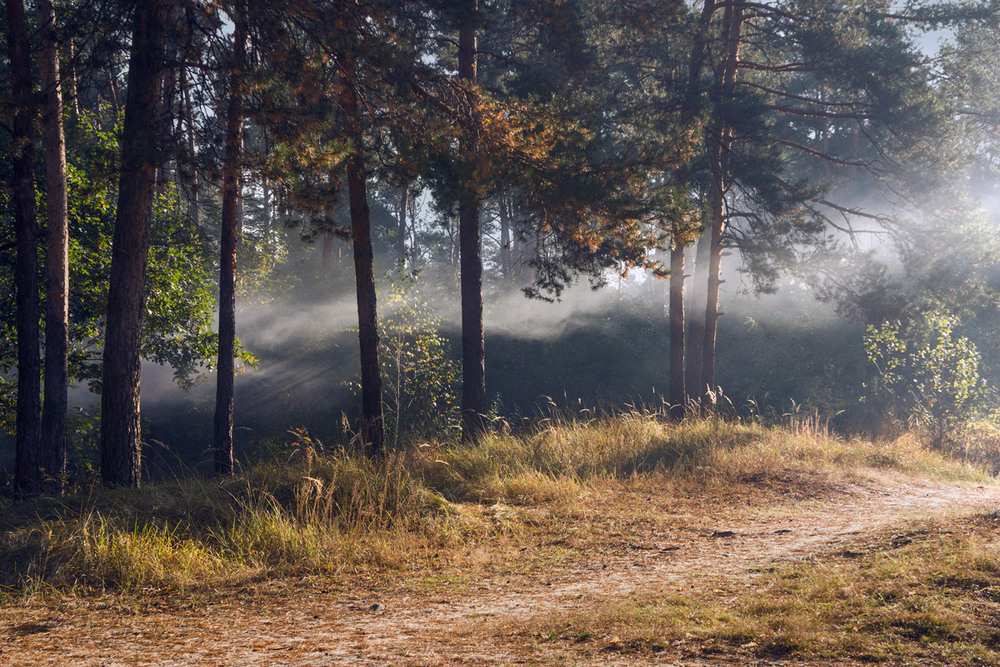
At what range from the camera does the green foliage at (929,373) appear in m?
17.6

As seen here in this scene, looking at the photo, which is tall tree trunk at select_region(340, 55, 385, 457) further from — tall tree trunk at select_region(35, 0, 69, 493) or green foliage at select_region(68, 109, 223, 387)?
green foliage at select_region(68, 109, 223, 387)

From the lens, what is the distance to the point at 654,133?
578 inches

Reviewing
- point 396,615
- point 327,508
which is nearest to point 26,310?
point 327,508

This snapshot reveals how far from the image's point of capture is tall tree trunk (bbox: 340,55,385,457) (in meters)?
9.02

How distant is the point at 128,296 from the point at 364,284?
296 centimetres

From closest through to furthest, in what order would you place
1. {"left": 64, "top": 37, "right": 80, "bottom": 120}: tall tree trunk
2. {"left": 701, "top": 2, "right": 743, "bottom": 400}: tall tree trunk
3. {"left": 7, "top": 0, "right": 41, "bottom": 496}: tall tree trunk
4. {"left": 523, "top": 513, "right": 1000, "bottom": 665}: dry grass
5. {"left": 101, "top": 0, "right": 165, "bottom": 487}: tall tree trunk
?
{"left": 523, "top": 513, "right": 1000, "bottom": 665}: dry grass, {"left": 64, "top": 37, "right": 80, "bottom": 120}: tall tree trunk, {"left": 101, "top": 0, "right": 165, "bottom": 487}: tall tree trunk, {"left": 7, "top": 0, "right": 41, "bottom": 496}: tall tree trunk, {"left": 701, "top": 2, "right": 743, "bottom": 400}: tall tree trunk

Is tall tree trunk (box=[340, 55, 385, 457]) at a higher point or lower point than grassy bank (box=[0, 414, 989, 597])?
higher

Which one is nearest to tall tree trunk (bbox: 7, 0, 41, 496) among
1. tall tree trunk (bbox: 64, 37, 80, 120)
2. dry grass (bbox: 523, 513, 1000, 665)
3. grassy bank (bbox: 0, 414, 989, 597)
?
tall tree trunk (bbox: 64, 37, 80, 120)

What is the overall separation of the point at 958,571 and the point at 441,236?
4770 cm

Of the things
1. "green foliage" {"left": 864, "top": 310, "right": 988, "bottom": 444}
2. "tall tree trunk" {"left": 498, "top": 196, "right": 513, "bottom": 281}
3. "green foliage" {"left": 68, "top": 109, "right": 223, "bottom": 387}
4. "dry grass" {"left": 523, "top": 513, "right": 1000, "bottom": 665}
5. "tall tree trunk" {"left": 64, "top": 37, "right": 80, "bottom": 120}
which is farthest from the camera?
"green foliage" {"left": 864, "top": 310, "right": 988, "bottom": 444}

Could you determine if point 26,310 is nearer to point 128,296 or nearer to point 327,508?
point 128,296

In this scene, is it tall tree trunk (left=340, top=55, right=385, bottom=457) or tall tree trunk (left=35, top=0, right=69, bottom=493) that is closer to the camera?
tall tree trunk (left=340, top=55, right=385, bottom=457)

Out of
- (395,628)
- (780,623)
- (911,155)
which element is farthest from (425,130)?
(911,155)

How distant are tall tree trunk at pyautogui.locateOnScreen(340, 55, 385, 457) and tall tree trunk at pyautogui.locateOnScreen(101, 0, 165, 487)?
240 cm
